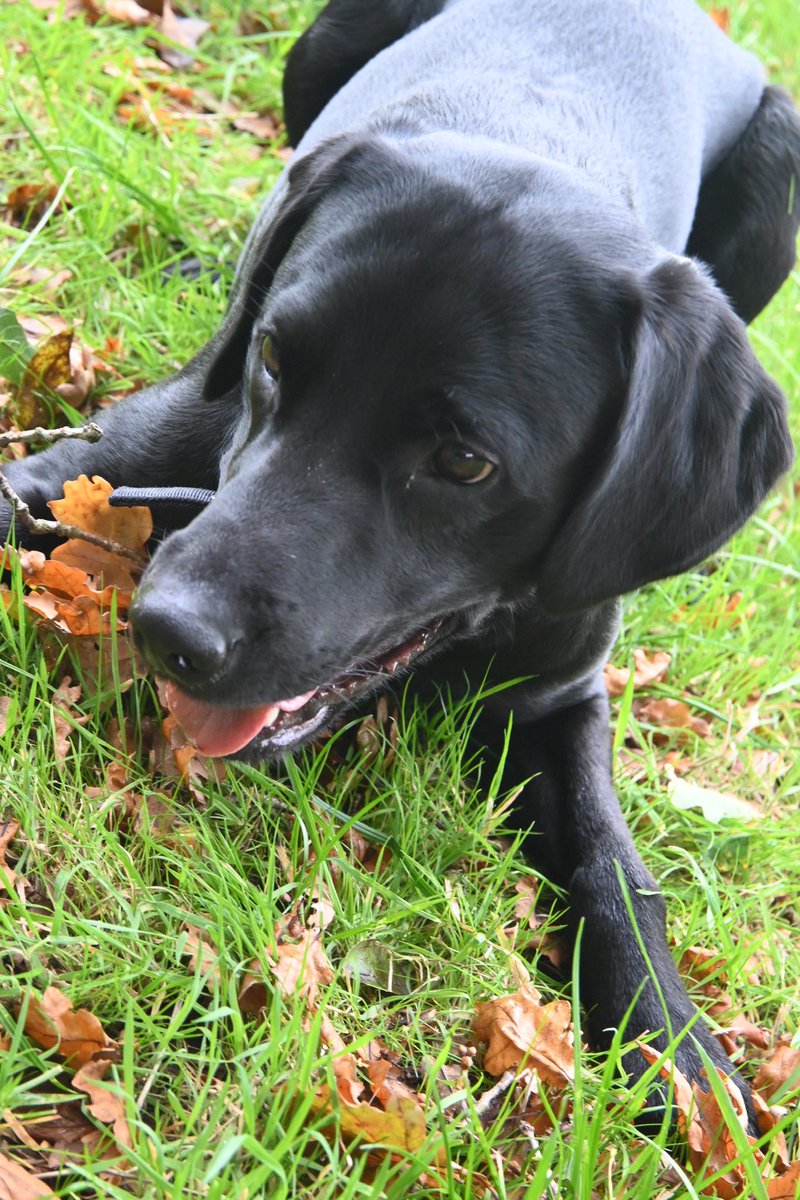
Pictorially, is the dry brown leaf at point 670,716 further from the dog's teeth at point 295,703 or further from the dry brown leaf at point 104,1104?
the dry brown leaf at point 104,1104

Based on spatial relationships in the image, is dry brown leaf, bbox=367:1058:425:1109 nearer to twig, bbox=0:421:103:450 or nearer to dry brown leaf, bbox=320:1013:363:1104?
dry brown leaf, bbox=320:1013:363:1104

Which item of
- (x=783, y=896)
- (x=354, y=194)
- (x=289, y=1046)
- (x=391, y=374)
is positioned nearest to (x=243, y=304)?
(x=354, y=194)

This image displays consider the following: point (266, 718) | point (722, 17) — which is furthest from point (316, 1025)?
point (722, 17)

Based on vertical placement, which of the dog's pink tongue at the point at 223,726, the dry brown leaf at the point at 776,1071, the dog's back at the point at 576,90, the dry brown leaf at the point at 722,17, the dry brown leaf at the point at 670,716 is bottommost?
the dry brown leaf at the point at 670,716

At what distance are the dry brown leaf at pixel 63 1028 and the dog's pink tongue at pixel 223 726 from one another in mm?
497

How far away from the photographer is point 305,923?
7.03 ft

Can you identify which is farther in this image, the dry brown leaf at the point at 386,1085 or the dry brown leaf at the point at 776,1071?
the dry brown leaf at the point at 776,1071

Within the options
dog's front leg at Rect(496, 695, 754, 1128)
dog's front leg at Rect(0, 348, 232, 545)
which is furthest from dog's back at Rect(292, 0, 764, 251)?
dog's front leg at Rect(496, 695, 754, 1128)

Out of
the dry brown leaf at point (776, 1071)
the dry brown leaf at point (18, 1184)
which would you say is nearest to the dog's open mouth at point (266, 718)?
the dry brown leaf at point (18, 1184)

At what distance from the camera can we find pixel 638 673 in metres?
3.20

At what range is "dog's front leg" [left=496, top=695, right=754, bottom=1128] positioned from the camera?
231 cm

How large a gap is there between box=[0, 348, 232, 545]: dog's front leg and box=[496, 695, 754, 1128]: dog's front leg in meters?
0.91

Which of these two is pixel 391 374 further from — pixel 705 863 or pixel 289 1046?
pixel 705 863

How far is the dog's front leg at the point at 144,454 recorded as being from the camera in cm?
263
